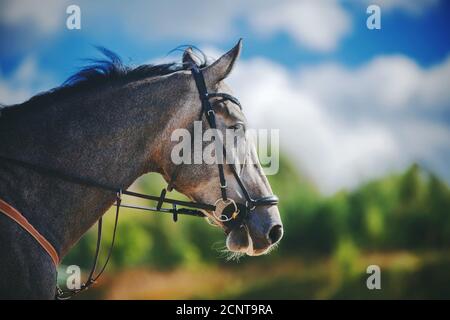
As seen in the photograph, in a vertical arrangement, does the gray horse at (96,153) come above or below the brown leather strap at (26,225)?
above

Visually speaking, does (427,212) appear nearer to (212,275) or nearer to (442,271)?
(442,271)

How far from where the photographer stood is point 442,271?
15.3 meters

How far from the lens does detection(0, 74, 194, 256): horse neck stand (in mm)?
3207

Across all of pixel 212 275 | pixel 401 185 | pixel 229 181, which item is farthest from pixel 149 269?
pixel 229 181

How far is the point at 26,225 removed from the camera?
3.05 meters

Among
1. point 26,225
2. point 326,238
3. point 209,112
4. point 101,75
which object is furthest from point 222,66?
point 326,238

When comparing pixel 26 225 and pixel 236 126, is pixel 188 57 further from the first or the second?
pixel 26 225

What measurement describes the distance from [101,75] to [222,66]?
93cm

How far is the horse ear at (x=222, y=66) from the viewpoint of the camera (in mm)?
3727

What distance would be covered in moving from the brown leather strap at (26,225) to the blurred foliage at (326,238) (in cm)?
1293

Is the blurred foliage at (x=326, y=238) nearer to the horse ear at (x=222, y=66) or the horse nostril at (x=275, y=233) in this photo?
the horse nostril at (x=275, y=233)

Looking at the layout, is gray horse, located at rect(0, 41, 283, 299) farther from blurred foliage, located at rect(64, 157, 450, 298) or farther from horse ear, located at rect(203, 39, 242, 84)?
blurred foliage, located at rect(64, 157, 450, 298)

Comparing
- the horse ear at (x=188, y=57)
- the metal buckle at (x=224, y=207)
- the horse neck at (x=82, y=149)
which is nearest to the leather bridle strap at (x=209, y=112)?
the metal buckle at (x=224, y=207)

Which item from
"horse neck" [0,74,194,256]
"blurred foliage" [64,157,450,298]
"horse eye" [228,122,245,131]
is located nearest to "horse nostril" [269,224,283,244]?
"horse eye" [228,122,245,131]
